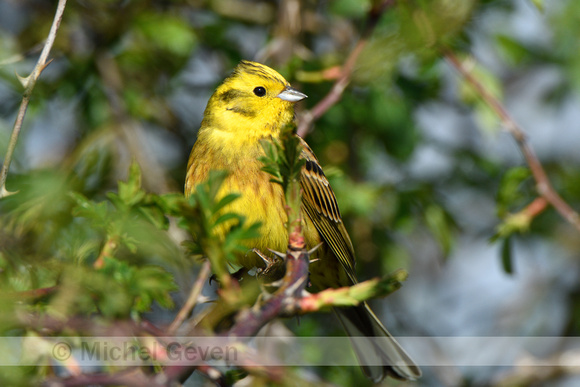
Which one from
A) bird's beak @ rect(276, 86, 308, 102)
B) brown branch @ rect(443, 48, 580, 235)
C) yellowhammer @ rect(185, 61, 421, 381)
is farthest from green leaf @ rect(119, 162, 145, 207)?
brown branch @ rect(443, 48, 580, 235)

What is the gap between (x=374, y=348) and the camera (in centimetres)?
318

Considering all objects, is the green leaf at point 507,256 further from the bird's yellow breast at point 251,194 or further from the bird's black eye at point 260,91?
the bird's black eye at point 260,91

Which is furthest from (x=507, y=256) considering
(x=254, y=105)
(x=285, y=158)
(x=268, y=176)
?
(x=285, y=158)

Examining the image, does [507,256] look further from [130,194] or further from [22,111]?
[22,111]

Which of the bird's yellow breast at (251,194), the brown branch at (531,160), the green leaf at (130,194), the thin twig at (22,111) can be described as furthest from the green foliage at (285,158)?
the brown branch at (531,160)

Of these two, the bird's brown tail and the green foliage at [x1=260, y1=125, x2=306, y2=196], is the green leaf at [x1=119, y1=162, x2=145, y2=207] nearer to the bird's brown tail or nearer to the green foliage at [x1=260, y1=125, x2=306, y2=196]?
the green foliage at [x1=260, y1=125, x2=306, y2=196]

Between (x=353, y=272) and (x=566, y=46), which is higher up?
(x=566, y=46)

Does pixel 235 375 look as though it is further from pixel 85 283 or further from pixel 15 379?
pixel 15 379

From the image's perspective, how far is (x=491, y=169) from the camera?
4109 mm

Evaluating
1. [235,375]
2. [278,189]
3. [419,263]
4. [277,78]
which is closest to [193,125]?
[277,78]

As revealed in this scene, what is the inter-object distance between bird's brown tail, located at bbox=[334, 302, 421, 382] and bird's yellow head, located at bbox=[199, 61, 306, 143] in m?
1.00

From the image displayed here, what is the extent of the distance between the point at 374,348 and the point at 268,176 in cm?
97

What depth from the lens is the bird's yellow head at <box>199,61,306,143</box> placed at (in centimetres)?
323

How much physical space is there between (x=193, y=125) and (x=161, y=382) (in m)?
3.37
